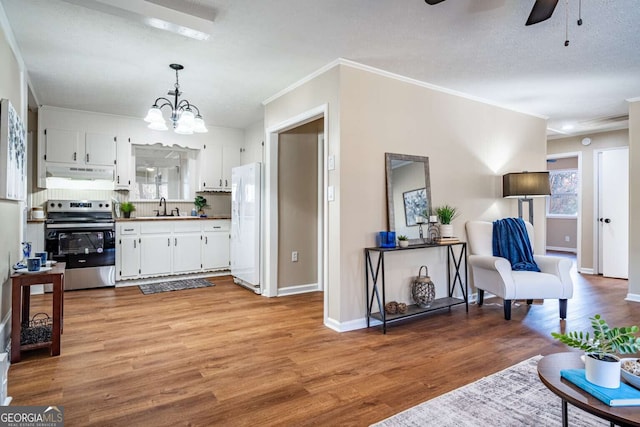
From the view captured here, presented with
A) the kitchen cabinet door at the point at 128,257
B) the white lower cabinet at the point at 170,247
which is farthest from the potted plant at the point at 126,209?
the kitchen cabinet door at the point at 128,257

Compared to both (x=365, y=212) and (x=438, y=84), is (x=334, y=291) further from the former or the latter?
(x=438, y=84)

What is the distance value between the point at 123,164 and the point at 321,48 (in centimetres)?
382

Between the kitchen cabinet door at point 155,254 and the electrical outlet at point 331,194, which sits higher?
the electrical outlet at point 331,194

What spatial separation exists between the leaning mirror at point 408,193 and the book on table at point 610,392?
2200mm

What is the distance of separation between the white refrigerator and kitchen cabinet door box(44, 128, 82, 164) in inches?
89.1

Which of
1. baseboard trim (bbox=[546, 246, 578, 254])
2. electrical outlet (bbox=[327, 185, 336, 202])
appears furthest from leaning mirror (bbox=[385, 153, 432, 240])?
baseboard trim (bbox=[546, 246, 578, 254])

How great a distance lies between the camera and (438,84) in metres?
3.93

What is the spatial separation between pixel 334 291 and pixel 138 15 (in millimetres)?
2643

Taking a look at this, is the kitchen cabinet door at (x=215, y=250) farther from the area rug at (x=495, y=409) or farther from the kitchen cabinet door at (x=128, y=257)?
the area rug at (x=495, y=409)

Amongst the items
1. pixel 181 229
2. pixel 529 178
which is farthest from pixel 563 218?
pixel 181 229

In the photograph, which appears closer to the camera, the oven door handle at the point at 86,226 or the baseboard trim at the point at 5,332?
the baseboard trim at the point at 5,332

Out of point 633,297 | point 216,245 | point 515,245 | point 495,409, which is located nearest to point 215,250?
point 216,245

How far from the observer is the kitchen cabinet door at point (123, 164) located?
17.5ft

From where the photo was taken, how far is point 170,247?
536 centimetres
